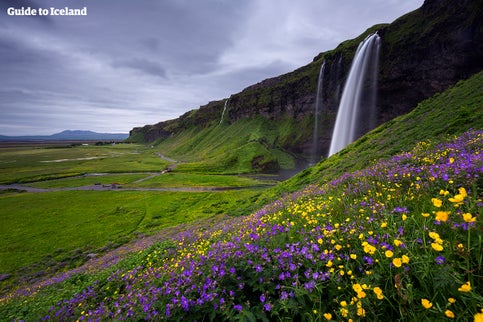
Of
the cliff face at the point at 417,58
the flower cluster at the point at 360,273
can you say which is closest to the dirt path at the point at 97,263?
the flower cluster at the point at 360,273

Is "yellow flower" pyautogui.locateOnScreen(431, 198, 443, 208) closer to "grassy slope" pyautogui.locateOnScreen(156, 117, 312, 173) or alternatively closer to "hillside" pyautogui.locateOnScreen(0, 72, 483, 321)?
"hillside" pyautogui.locateOnScreen(0, 72, 483, 321)

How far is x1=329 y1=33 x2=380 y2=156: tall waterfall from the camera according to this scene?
74.2m

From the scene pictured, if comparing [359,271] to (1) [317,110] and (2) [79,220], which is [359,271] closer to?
(2) [79,220]

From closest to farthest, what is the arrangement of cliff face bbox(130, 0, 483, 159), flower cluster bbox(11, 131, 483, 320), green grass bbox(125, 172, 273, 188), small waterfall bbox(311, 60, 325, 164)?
flower cluster bbox(11, 131, 483, 320) < cliff face bbox(130, 0, 483, 159) < green grass bbox(125, 172, 273, 188) < small waterfall bbox(311, 60, 325, 164)

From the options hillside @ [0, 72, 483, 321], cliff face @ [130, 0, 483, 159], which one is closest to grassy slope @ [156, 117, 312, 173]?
cliff face @ [130, 0, 483, 159]

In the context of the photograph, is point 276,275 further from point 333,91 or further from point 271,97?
point 271,97

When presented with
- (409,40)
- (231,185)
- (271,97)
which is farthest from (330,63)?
(231,185)

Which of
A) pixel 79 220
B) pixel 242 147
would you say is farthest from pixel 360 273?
pixel 242 147

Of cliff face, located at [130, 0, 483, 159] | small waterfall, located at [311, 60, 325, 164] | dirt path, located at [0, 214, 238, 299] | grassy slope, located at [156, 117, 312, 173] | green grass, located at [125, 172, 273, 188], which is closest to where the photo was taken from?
dirt path, located at [0, 214, 238, 299]

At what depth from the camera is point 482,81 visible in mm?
20875

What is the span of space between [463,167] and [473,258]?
298 centimetres

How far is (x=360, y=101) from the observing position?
252 ft

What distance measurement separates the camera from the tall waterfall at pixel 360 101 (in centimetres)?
7425

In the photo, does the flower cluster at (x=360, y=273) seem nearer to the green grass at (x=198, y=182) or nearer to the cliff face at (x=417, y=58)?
the green grass at (x=198, y=182)
